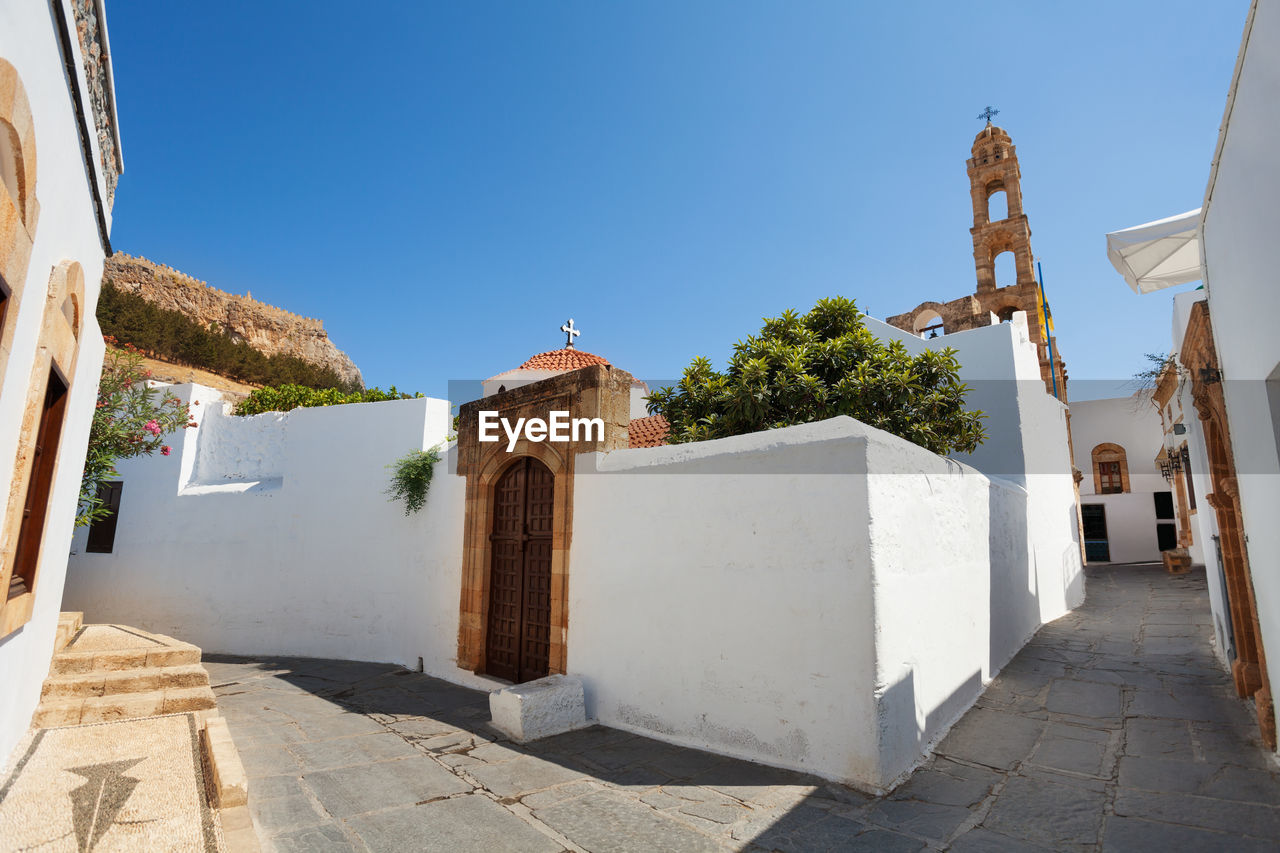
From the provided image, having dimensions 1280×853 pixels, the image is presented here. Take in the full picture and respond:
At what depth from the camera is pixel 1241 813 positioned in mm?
3262

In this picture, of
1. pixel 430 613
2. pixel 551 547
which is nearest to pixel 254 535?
pixel 430 613

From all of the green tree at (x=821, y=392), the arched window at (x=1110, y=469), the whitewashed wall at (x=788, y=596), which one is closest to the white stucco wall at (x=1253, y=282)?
the whitewashed wall at (x=788, y=596)

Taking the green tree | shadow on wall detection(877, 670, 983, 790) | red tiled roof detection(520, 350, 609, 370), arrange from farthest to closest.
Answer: red tiled roof detection(520, 350, 609, 370) < the green tree < shadow on wall detection(877, 670, 983, 790)

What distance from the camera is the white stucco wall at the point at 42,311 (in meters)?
2.23

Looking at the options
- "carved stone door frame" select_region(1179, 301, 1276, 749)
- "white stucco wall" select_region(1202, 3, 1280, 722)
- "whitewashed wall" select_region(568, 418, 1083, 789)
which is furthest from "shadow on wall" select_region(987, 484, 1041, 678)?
"white stucco wall" select_region(1202, 3, 1280, 722)

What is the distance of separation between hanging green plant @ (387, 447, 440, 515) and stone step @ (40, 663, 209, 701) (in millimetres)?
3292

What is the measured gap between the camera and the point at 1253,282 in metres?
3.10

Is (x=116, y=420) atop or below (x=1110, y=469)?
below

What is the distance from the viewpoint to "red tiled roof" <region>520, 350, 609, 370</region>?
12086mm

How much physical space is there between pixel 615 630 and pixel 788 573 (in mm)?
1758

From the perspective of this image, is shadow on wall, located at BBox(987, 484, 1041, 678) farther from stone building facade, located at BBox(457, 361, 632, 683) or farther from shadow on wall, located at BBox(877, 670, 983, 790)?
stone building facade, located at BBox(457, 361, 632, 683)

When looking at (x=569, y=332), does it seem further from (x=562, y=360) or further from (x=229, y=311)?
(x=229, y=311)

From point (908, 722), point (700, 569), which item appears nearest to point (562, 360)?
point (700, 569)

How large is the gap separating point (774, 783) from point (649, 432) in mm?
6395
